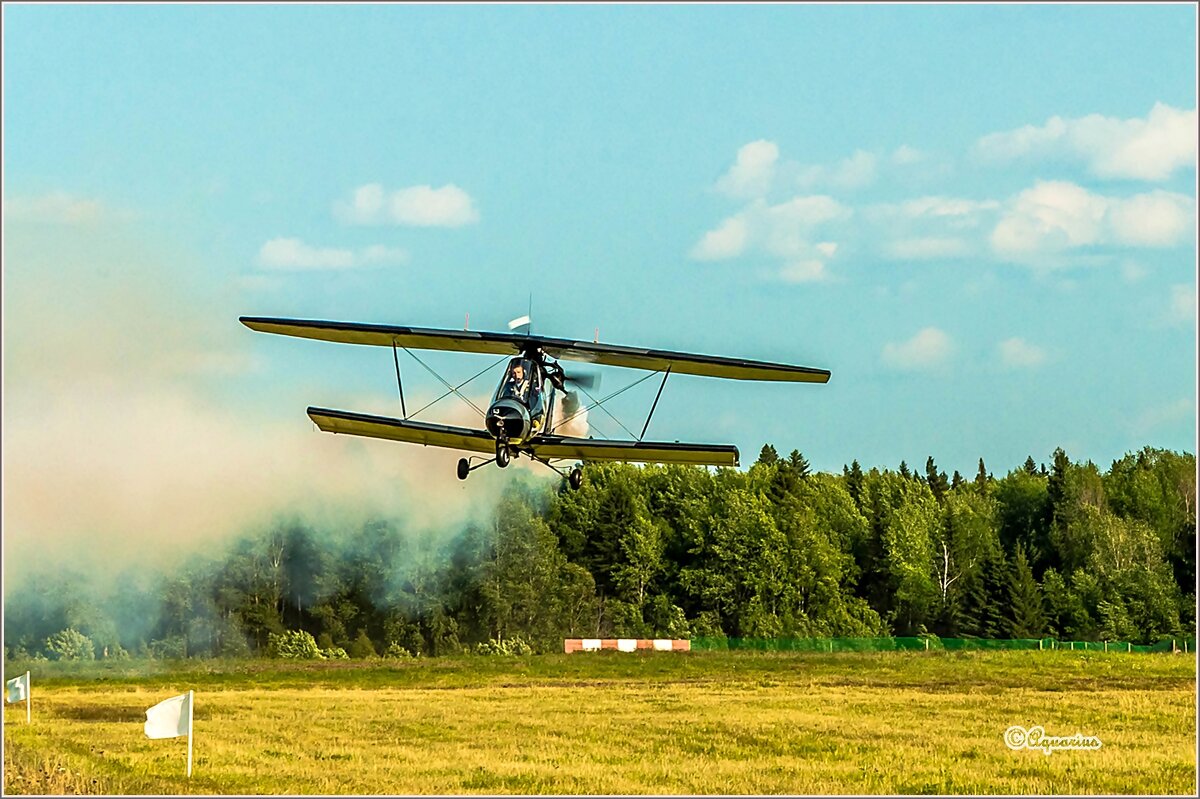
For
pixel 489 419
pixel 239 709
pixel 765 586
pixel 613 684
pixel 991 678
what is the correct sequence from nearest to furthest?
pixel 489 419 < pixel 239 709 < pixel 613 684 < pixel 991 678 < pixel 765 586

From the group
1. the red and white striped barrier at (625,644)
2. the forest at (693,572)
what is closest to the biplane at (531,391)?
the forest at (693,572)

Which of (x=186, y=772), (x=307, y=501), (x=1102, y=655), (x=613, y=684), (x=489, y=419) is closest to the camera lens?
(x=186, y=772)

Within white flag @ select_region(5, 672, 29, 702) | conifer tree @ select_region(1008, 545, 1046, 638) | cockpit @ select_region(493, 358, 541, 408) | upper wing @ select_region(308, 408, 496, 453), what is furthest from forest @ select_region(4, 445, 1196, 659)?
cockpit @ select_region(493, 358, 541, 408)

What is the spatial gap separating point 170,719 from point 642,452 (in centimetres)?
1099

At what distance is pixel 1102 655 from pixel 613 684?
2510 centimetres

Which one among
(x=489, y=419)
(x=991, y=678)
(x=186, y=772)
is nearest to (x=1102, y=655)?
(x=991, y=678)

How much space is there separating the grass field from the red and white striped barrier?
1104 centimetres

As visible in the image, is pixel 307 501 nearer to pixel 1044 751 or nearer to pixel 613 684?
pixel 613 684

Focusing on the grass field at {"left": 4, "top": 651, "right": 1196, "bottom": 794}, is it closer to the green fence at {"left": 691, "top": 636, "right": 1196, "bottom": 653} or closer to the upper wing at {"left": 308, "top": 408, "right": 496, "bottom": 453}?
the upper wing at {"left": 308, "top": 408, "right": 496, "bottom": 453}

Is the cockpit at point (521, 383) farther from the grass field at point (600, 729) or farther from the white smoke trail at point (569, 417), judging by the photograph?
the grass field at point (600, 729)

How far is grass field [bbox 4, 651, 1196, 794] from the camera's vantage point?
27.1m

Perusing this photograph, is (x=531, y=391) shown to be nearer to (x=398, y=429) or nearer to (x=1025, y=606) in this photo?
(x=398, y=429)

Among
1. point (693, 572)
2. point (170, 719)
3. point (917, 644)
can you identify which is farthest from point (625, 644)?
point (170, 719)

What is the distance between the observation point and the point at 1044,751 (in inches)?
1217
